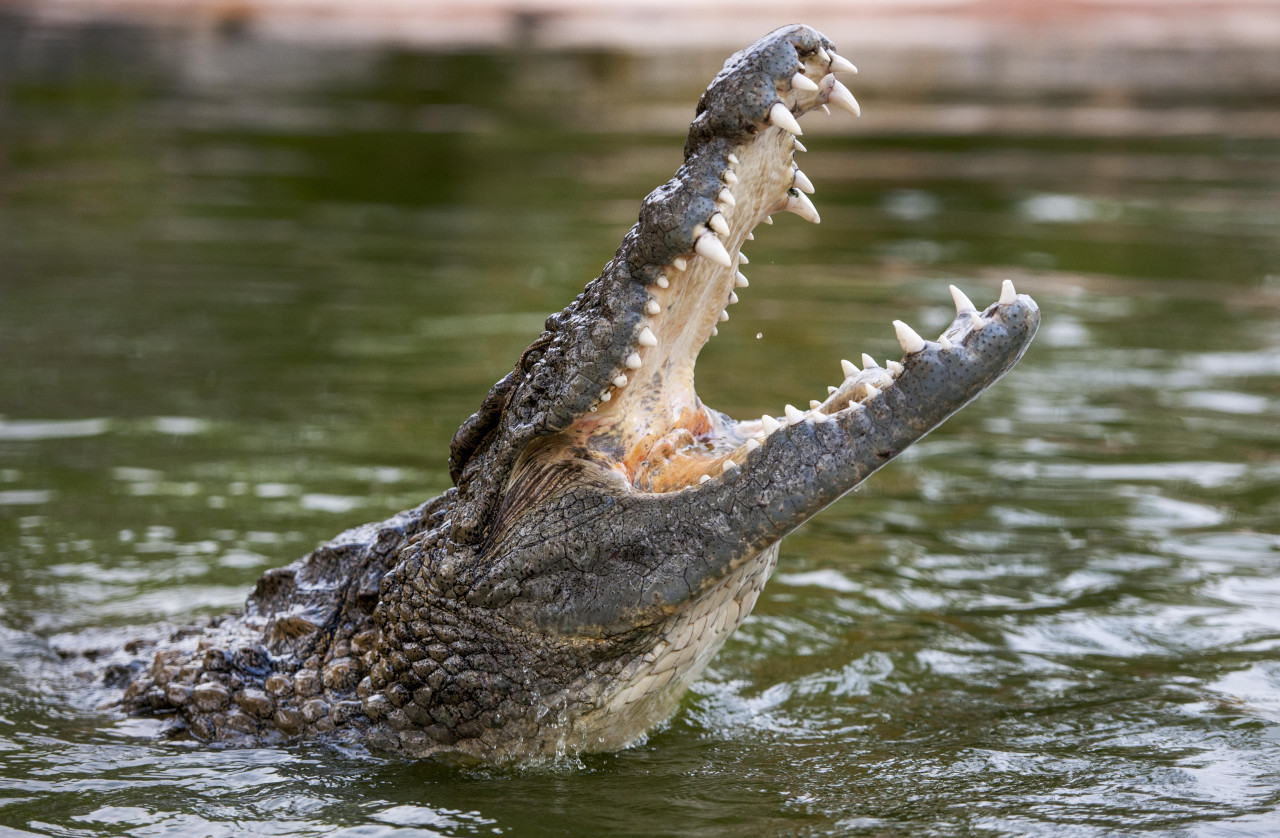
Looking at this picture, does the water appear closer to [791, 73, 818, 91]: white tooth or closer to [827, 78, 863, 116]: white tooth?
[827, 78, 863, 116]: white tooth

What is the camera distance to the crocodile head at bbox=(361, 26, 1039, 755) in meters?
3.59

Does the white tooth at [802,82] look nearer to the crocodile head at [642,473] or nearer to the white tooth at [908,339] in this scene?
the crocodile head at [642,473]

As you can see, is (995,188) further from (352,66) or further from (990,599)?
(352,66)

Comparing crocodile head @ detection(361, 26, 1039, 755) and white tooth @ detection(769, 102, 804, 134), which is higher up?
white tooth @ detection(769, 102, 804, 134)

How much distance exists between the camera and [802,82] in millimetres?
3561

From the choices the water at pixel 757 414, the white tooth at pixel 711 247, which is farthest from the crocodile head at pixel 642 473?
the water at pixel 757 414

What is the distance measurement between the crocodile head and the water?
0.29 m

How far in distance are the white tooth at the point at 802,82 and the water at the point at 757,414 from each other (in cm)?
95

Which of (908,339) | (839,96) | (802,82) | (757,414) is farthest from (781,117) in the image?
(757,414)

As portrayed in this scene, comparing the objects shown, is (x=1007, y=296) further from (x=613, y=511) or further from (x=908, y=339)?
(x=613, y=511)

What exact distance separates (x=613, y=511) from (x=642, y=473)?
212 millimetres

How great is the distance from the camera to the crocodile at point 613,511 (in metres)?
3.60

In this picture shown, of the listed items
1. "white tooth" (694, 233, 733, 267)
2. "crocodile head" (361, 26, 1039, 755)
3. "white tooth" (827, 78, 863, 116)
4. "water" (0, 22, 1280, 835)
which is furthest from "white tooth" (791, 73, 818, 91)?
"water" (0, 22, 1280, 835)

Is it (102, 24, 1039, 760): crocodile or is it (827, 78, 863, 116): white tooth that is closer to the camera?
(102, 24, 1039, 760): crocodile
